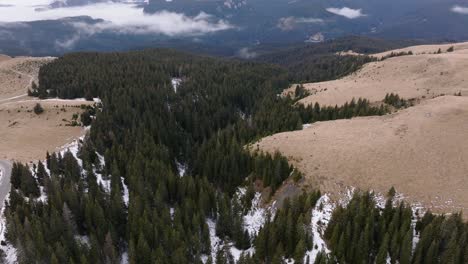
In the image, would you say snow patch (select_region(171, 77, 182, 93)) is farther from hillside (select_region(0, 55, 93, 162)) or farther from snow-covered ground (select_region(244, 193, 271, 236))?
snow-covered ground (select_region(244, 193, 271, 236))

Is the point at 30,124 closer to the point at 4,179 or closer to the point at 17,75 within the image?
the point at 4,179

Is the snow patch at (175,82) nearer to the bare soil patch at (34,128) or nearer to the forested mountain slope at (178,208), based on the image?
the bare soil patch at (34,128)

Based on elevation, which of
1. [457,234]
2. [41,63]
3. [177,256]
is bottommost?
[177,256]

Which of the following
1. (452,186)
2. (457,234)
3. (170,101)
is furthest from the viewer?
(170,101)

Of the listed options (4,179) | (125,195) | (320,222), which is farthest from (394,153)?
(4,179)

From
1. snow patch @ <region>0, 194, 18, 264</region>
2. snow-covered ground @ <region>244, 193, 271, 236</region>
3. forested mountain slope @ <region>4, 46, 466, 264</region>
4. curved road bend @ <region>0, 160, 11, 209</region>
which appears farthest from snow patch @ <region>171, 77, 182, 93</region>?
snow patch @ <region>0, 194, 18, 264</region>

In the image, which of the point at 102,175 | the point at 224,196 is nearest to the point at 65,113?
the point at 102,175

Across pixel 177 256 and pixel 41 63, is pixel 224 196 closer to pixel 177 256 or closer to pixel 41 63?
pixel 177 256

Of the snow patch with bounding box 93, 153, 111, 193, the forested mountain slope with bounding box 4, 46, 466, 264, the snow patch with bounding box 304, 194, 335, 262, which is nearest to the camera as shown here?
the forested mountain slope with bounding box 4, 46, 466, 264
